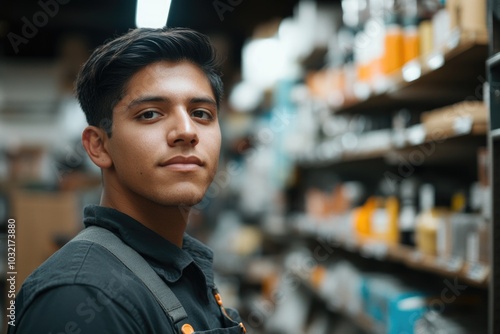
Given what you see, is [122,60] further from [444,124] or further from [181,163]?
[444,124]

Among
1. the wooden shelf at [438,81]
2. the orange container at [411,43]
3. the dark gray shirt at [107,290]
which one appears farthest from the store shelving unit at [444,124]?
the dark gray shirt at [107,290]

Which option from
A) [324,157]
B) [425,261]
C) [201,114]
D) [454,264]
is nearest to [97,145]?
[201,114]

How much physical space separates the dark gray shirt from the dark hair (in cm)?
27

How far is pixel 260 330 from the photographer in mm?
5984

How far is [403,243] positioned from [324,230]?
4.04ft

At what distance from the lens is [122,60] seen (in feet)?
4.73

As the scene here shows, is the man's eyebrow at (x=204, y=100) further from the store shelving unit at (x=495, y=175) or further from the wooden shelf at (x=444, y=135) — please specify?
the wooden shelf at (x=444, y=135)

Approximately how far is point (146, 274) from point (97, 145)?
38 centimetres

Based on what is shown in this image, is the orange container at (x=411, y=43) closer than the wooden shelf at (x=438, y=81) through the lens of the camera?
No

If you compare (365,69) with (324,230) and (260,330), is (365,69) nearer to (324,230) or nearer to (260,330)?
(324,230)

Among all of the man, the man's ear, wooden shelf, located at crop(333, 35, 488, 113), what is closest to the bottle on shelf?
wooden shelf, located at crop(333, 35, 488, 113)

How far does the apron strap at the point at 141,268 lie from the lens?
1.28m

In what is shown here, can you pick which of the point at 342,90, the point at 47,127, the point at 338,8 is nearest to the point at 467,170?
the point at 342,90

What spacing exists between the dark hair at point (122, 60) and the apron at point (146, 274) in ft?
0.87
